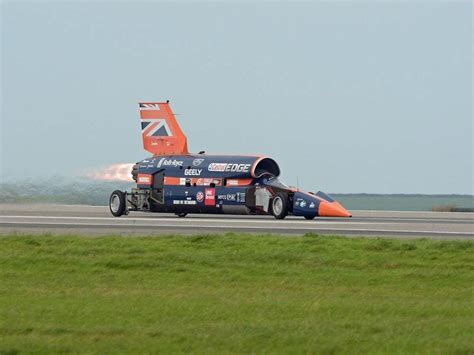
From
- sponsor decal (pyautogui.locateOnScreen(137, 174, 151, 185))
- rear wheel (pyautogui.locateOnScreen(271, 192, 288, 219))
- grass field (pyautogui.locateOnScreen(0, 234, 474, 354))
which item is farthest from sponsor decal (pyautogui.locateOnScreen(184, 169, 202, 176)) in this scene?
grass field (pyautogui.locateOnScreen(0, 234, 474, 354))

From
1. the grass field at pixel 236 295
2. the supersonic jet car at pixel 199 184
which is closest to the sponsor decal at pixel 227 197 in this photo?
the supersonic jet car at pixel 199 184

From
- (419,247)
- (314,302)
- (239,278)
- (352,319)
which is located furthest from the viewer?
(419,247)

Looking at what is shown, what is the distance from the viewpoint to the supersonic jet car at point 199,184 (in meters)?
39.2

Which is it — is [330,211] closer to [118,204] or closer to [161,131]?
[118,204]

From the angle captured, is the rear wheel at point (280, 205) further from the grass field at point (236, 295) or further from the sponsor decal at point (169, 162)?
the grass field at point (236, 295)

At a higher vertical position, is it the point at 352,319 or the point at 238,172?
the point at 238,172

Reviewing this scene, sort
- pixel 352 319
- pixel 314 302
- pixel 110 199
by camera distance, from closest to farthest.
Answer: pixel 352 319 < pixel 314 302 < pixel 110 199

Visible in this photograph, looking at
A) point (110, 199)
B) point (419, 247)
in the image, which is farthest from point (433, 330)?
point (110, 199)

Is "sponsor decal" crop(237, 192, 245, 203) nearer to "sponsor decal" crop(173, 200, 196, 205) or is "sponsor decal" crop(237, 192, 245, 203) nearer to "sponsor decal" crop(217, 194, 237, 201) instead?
"sponsor decal" crop(217, 194, 237, 201)

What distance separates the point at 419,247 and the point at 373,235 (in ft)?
19.6

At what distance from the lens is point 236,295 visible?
14789 mm

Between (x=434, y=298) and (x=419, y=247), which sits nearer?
(x=434, y=298)

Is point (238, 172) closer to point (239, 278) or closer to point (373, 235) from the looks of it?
point (373, 235)

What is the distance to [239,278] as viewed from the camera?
1702cm
